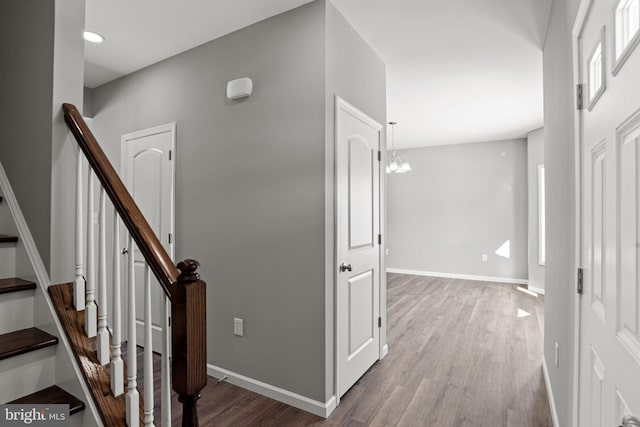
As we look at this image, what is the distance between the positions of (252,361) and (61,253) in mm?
1474

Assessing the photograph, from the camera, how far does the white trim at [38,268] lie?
1255 mm

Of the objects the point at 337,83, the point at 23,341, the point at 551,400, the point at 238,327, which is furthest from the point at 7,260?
the point at 551,400

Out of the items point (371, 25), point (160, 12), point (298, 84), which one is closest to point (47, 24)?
point (160, 12)

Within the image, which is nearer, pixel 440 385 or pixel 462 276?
pixel 440 385

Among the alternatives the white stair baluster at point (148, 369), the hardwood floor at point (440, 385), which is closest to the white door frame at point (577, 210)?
the hardwood floor at point (440, 385)

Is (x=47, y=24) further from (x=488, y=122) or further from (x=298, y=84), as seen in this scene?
(x=488, y=122)

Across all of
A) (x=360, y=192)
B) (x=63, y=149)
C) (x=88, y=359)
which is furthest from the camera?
(x=360, y=192)

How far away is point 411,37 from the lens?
8.89 ft

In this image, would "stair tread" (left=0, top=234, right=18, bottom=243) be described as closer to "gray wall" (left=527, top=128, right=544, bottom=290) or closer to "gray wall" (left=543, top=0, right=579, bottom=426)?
"gray wall" (left=543, top=0, right=579, bottom=426)

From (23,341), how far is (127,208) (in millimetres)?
733

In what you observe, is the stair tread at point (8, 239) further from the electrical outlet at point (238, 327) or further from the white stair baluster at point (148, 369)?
the electrical outlet at point (238, 327)

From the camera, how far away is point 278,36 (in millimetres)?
2391

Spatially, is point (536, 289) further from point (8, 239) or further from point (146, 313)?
point (8, 239)

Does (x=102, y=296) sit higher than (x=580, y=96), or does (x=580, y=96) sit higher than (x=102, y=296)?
(x=580, y=96)
